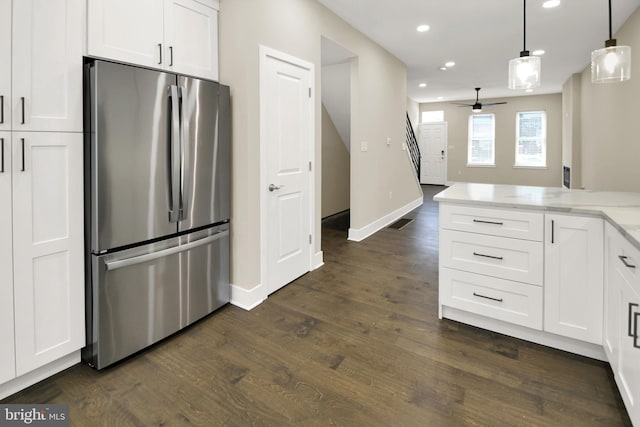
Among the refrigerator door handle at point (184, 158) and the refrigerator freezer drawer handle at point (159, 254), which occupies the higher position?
the refrigerator door handle at point (184, 158)

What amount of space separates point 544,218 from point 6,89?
2914 mm

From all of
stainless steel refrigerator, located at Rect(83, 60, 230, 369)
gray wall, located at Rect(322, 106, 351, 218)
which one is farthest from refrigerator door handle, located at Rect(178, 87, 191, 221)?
gray wall, located at Rect(322, 106, 351, 218)

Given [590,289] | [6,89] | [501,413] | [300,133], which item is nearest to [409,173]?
[300,133]

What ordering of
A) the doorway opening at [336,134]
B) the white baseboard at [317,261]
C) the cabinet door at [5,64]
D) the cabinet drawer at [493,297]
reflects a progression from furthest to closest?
the doorway opening at [336,134], the white baseboard at [317,261], the cabinet drawer at [493,297], the cabinet door at [5,64]

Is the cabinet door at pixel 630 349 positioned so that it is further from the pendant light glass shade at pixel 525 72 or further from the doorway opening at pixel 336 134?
the doorway opening at pixel 336 134

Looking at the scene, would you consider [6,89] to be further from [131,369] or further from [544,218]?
[544,218]

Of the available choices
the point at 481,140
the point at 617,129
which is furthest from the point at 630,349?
the point at 481,140

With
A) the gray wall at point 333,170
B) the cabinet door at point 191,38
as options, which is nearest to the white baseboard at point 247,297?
the cabinet door at point 191,38

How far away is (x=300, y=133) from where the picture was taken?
10.9 ft

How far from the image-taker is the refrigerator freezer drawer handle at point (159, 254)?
1975mm

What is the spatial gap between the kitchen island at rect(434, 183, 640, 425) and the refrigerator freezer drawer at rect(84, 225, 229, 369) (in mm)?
1699

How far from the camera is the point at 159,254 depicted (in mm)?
2193

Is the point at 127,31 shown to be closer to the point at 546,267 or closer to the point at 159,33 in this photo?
the point at 159,33

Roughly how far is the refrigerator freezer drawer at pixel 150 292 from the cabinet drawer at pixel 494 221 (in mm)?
1693
